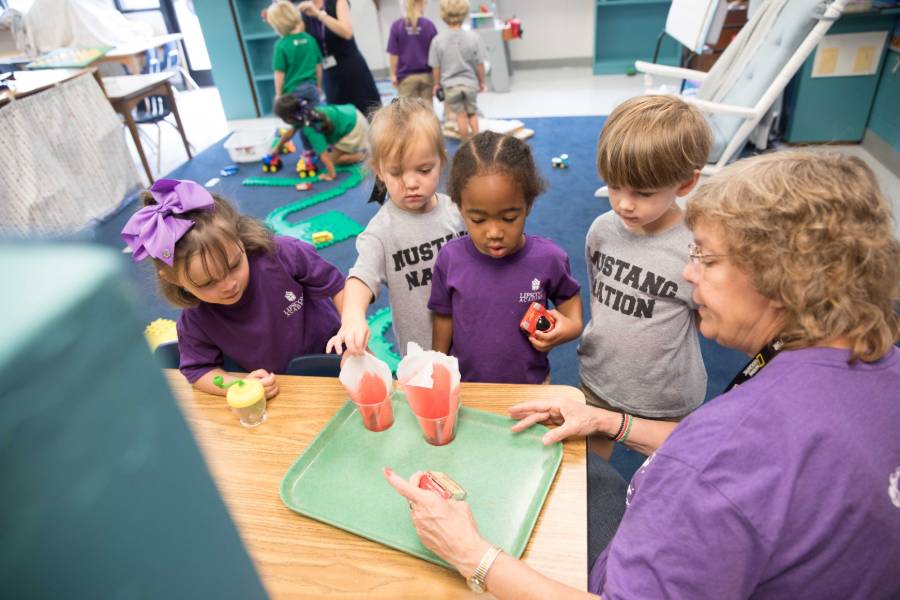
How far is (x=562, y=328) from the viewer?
135cm

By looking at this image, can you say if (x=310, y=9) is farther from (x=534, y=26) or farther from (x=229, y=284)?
(x=229, y=284)

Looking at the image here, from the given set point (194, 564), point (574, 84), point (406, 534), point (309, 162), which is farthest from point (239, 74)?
point (194, 564)

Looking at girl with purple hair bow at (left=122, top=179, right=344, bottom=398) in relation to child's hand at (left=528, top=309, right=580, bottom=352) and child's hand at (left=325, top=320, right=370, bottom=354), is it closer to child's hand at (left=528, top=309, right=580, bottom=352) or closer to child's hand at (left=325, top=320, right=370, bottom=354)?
child's hand at (left=325, top=320, right=370, bottom=354)

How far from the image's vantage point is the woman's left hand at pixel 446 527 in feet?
2.71

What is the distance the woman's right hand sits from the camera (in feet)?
3.48

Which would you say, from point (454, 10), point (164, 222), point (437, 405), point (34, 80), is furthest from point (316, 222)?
point (437, 405)

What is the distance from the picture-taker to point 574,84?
6.51 meters

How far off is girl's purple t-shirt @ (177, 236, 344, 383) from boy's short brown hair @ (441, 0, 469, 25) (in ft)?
11.2

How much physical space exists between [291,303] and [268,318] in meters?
0.08

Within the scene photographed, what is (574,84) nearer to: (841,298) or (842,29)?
(842,29)

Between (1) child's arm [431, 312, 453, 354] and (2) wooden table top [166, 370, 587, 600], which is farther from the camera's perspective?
(1) child's arm [431, 312, 453, 354]

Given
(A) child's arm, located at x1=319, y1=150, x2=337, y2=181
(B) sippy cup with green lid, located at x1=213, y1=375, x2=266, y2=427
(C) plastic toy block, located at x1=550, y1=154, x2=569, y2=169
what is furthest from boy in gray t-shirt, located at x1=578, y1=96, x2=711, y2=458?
(A) child's arm, located at x1=319, y1=150, x2=337, y2=181

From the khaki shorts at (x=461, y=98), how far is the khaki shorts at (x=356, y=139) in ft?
2.25

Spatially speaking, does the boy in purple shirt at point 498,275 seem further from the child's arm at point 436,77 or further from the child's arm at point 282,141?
the child's arm at point 282,141
